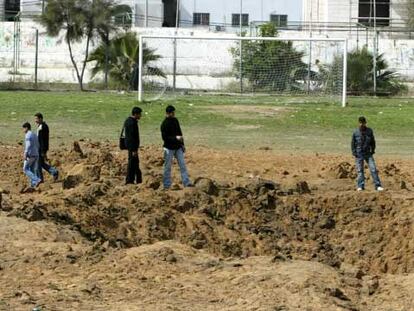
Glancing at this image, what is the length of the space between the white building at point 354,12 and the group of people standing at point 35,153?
45607 mm

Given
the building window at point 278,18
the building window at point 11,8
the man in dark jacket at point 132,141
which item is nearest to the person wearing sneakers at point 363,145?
the man in dark jacket at point 132,141

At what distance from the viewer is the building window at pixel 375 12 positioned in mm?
66250

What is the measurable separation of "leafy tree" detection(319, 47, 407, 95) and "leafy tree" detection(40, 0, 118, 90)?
12.3m

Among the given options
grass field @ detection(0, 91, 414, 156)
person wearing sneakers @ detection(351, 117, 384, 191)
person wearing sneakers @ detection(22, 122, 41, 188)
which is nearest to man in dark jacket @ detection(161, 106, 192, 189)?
person wearing sneakers @ detection(22, 122, 41, 188)

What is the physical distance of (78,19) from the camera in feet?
170

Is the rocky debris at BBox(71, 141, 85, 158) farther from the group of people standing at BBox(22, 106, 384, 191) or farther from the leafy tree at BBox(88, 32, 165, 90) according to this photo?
the leafy tree at BBox(88, 32, 165, 90)

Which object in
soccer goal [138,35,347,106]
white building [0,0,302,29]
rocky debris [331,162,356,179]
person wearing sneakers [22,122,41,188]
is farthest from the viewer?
white building [0,0,302,29]

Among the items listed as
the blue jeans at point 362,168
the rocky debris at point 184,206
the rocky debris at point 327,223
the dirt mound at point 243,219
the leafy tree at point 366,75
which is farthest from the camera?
the leafy tree at point 366,75

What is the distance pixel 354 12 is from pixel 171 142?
4887cm

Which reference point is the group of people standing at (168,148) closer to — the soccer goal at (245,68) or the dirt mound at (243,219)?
the dirt mound at (243,219)

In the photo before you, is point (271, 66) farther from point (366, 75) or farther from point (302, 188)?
point (302, 188)

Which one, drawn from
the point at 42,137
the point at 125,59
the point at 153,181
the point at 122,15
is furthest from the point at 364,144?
the point at 122,15

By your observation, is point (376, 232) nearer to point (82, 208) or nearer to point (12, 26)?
point (82, 208)

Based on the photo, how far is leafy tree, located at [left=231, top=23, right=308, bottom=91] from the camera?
44531 mm
